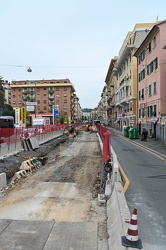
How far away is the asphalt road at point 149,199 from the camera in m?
4.95

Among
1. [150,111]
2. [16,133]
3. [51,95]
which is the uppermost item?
[51,95]

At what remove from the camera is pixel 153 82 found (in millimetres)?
32031

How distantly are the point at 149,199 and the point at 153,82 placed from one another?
26698 millimetres

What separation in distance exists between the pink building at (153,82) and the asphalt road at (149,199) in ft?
51.3

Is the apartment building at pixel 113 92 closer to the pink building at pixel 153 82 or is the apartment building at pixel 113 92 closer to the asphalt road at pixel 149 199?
the pink building at pixel 153 82

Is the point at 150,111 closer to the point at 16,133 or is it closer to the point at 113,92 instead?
the point at 16,133

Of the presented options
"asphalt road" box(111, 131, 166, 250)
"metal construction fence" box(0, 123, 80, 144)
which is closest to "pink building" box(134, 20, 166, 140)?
"metal construction fence" box(0, 123, 80, 144)

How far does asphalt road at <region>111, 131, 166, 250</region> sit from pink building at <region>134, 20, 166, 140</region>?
15646 mm

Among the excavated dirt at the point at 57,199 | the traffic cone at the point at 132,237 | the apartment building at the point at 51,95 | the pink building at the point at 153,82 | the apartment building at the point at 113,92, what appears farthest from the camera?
the apartment building at the point at 51,95

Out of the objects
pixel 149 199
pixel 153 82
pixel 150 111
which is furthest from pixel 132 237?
pixel 150 111

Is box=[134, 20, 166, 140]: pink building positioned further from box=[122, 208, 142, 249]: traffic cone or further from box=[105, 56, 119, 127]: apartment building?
box=[105, 56, 119, 127]: apartment building

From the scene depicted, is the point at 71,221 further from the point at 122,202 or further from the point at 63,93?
the point at 63,93

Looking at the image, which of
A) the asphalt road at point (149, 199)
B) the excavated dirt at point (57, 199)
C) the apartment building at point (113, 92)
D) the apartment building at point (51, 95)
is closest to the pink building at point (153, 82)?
the asphalt road at point (149, 199)

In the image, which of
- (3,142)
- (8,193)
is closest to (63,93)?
(3,142)
